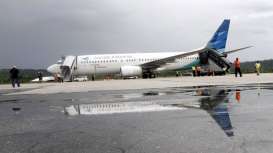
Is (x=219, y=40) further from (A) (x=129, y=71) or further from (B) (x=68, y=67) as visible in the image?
(B) (x=68, y=67)

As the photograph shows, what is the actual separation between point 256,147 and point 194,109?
13.8 ft

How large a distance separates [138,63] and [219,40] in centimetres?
1075

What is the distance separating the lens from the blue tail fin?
47375 millimetres

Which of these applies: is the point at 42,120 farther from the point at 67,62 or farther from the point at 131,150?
the point at 67,62

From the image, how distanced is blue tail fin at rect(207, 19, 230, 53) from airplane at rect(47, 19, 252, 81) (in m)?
0.96

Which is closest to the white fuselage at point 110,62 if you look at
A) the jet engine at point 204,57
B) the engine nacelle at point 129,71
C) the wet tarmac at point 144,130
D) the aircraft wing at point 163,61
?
the aircraft wing at point 163,61

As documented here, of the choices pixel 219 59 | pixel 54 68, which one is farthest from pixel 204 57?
pixel 54 68

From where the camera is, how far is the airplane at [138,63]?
138 ft

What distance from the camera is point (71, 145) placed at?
5629 mm

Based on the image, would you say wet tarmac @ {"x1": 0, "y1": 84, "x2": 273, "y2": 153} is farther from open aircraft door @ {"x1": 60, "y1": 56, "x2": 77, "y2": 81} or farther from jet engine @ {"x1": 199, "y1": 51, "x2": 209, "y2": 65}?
jet engine @ {"x1": 199, "y1": 51, "x2": 209, "y2": 65}

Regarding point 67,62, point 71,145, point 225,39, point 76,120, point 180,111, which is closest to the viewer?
point 71,145

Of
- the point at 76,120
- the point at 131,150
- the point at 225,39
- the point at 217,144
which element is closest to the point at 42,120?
the point at 76,120

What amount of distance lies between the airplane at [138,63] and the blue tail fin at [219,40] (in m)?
0.96

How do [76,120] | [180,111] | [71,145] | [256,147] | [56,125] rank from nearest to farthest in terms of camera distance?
[256,147]
[71,145]
[56,125]
[76,120]
[180,111]
